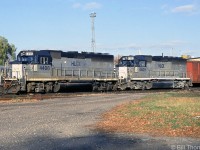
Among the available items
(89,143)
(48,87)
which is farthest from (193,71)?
(89,143)

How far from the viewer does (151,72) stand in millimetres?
38125

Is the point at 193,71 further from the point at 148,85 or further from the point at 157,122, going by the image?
the point at 157,122

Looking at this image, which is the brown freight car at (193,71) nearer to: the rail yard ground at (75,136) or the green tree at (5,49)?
the rail yard ground at (75,136)

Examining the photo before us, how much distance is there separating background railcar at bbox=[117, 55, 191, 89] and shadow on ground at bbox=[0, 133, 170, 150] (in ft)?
86.3

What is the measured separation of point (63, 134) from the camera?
32.6 feet

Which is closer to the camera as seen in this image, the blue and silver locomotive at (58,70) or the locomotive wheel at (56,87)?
the blue and silver locomotive at (58,70)

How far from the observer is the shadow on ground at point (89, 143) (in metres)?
8.12

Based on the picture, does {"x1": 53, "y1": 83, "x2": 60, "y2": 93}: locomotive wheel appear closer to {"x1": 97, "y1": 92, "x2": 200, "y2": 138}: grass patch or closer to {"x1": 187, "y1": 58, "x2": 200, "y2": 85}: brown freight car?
{"x1": 97, "y1": 92, "x2": 200, "y2": 138}: grass patch

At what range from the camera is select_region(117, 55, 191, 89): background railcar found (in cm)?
3600

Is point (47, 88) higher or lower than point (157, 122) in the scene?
higher

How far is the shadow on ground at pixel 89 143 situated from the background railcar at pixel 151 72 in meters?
26.3

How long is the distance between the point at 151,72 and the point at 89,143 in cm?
3016

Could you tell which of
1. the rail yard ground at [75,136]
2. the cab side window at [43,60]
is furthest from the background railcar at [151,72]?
the rail yard ground at [75,136]

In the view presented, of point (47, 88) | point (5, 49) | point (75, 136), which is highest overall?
point (5, 49)
